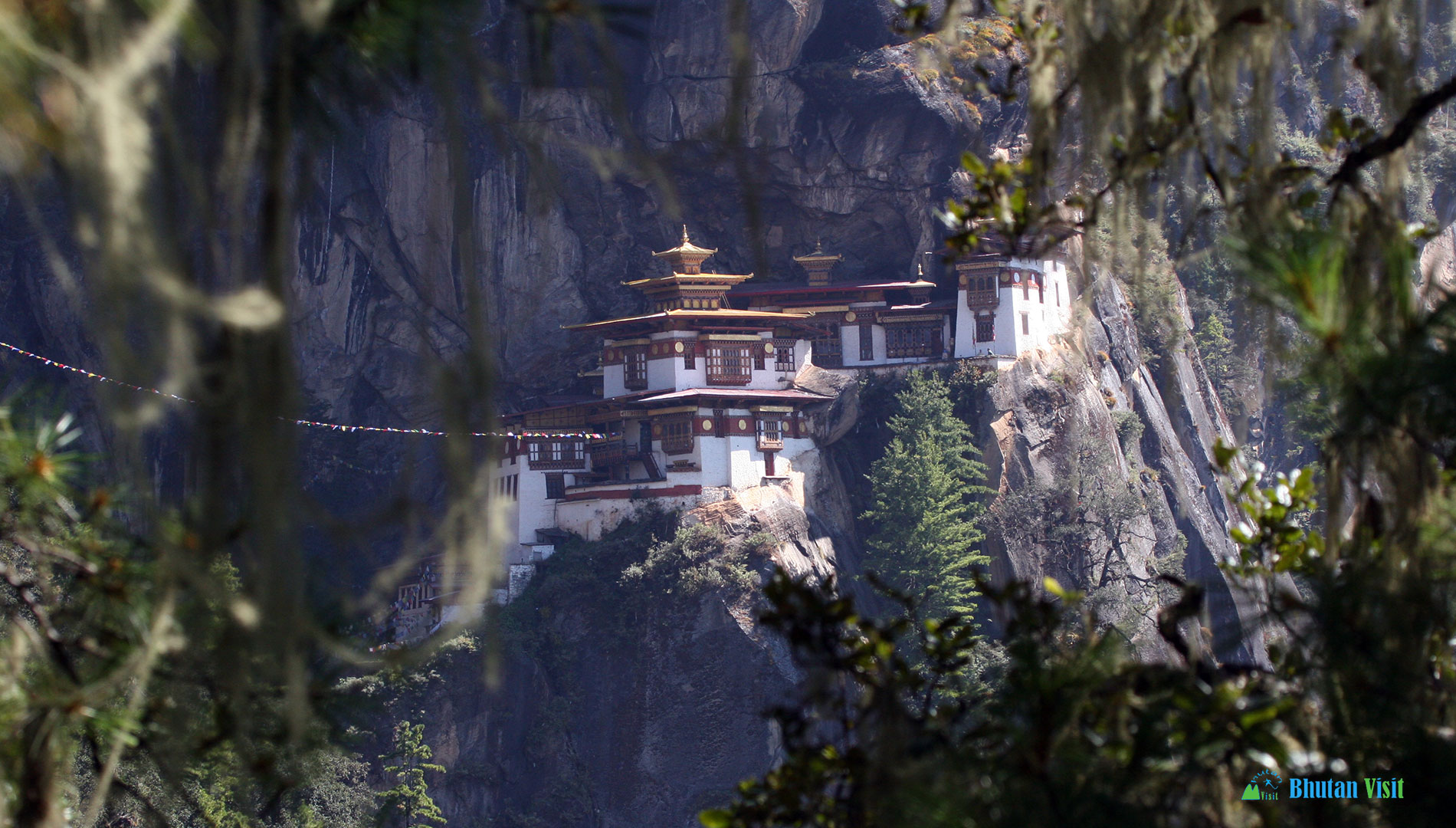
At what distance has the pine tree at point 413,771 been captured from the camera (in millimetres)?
27625

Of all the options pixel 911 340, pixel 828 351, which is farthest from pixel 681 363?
pixel 911 340

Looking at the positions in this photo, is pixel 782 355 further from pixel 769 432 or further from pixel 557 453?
pixel 557 453

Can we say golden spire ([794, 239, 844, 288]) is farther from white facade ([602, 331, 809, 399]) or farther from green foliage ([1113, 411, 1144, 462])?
green foliage ([1113, 411, 1144, 462])

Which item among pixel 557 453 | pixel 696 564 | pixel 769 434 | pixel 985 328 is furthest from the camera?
pixel 985 328

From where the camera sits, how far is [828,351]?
36.5 meters

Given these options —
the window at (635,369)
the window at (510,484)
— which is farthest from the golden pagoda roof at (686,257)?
the window at (510,484)

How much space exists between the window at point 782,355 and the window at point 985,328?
4618mm

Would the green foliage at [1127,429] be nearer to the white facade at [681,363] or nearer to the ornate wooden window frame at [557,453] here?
the white facade at [681,363]

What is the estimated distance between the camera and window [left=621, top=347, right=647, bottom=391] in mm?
35031

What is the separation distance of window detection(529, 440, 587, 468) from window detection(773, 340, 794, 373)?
5.11m

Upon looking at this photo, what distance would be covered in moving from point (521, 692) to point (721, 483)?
667 centimetres

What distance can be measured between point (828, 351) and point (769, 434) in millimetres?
3562

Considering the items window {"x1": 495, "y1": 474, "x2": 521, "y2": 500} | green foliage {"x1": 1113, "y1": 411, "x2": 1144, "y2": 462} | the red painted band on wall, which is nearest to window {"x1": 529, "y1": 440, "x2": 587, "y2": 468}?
window {"x1": 495, "y1": 474, "x2": 521, "y2": 500}

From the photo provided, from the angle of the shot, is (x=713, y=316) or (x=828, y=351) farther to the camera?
(x=828, y=351)
